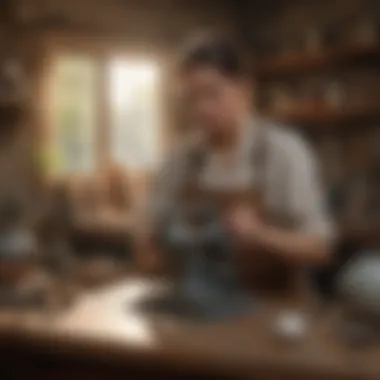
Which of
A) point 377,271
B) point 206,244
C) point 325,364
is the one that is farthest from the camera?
point 206,244

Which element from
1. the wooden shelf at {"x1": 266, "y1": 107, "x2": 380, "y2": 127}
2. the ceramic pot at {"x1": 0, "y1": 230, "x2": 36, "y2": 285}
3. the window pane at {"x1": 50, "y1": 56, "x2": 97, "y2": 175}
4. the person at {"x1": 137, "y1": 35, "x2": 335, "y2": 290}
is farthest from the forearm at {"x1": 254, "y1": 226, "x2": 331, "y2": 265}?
the ceramic pot at {"x1": 0, "y1": 230, "x2": 36, "y2": 285}

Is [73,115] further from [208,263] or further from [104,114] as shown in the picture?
[208,263]

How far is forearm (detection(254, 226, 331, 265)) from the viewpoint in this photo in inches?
54.2

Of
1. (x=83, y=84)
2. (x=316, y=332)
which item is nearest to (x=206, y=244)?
(x=316, y=332)

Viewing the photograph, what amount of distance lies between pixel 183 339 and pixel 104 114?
420mm

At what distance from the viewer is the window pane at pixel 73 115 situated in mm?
1462

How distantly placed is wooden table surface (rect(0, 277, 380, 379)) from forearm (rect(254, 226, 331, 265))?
8cm

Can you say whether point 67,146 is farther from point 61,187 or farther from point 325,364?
point 325,364

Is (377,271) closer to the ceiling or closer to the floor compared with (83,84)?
closer to the floor

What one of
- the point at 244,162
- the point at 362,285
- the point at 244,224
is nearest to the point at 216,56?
the point at 244,162

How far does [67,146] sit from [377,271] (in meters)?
0.59

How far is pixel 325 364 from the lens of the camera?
120 cm

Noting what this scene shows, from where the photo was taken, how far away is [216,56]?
142 centimetres

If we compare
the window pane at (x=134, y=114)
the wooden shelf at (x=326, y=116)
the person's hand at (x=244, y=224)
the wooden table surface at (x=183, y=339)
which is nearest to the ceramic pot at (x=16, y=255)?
the wooden table surface at (x=183, y=339)
